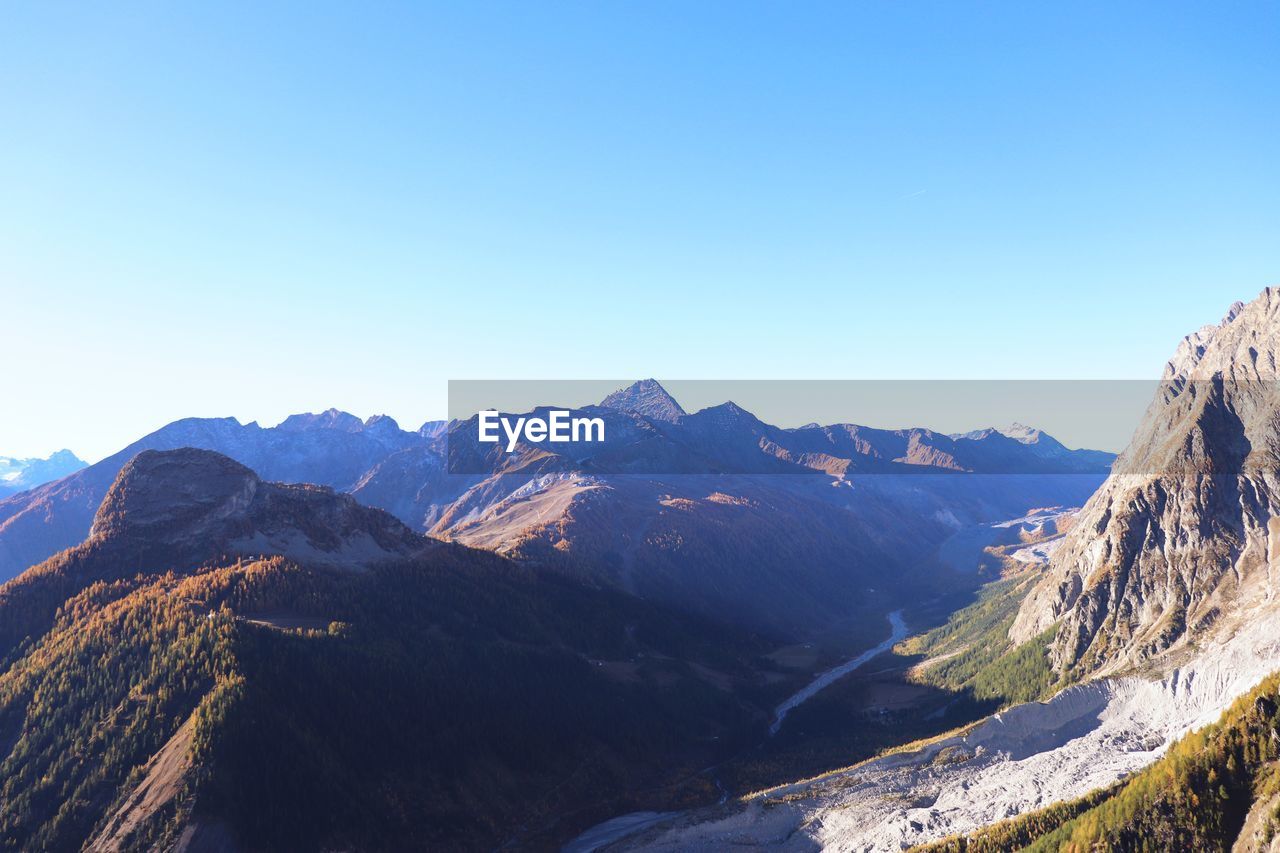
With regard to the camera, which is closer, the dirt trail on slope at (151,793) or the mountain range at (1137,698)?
the mountain range at (1137,698)

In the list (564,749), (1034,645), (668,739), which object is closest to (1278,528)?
(1034,645)

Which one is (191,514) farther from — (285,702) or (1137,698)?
(1137,698)

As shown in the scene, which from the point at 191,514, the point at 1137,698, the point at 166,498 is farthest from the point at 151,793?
the point at 1137,698

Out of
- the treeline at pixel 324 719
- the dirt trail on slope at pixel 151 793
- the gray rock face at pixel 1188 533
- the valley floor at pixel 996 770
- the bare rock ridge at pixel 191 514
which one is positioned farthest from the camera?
the bare rock ridge at pixel 191 514

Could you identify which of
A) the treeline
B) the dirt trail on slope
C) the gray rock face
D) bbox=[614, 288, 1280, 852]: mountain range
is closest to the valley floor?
bbox=[614, 288, 1280, 852]: mountain range

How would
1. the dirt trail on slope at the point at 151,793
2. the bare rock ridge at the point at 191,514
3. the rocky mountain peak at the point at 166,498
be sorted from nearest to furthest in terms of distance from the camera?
the dirt trail on slope at the point at 151,793
the bare rock ridge at the point at 191,514
the rocky mountain peak at the point at 166,498

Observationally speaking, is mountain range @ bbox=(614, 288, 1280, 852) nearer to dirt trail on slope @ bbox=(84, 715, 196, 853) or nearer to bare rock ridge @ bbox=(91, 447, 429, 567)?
dirt trail on slope @ bbox=(84, 715, 196, 853)

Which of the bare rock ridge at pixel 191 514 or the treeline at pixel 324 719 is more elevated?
the bare rock ridge at pixel 191 514

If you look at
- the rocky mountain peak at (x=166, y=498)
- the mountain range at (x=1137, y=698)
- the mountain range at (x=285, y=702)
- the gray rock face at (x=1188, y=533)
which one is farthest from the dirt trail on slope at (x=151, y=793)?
the gray rock face at (x=1188, y=533)

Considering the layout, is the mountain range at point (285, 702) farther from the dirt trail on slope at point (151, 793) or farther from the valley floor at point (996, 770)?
the valley floor at point (996, 770)
